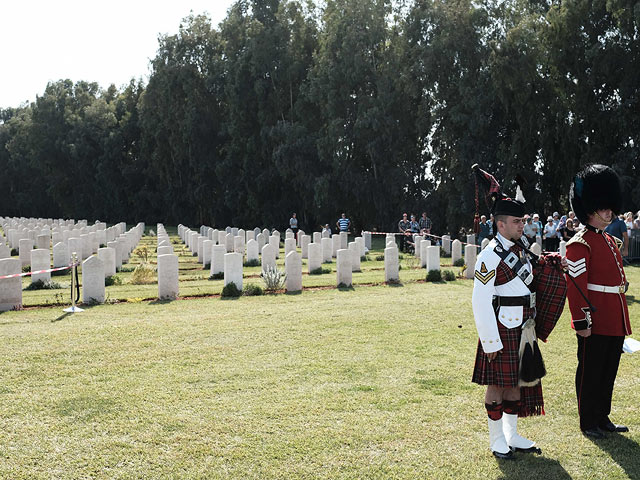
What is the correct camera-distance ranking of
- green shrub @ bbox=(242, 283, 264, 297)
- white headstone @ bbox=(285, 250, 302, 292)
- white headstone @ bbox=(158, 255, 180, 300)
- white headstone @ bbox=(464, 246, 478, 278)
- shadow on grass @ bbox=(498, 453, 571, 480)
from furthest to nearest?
white headstone @ bbox=(464, 246, 478, 278)
white headstone @ bbox=(285, 250, 302, 292)
green shrub @ bbox=(242, 283, 264, 297)
white headstone @ bbox=(158, 255, 180, 300)
shadow on grass @ bbox=(498, 453, 571, 480)

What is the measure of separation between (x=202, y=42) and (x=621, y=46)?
2751 centimetres

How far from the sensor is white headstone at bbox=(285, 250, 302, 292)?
12.6 metres

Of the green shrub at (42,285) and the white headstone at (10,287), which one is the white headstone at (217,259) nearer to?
the green shrub at (42,285)

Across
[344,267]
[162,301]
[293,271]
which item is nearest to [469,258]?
[344,267]

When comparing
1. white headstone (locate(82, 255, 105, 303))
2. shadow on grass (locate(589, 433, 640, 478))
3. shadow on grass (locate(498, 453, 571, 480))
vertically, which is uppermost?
white headstone (locate(82, 255, 105, 303))

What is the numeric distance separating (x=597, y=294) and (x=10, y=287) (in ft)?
30.2

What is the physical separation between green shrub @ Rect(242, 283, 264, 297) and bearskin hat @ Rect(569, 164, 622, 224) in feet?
27.5

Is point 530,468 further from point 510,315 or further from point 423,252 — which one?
point 423,252

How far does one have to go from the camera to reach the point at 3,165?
2464 inches

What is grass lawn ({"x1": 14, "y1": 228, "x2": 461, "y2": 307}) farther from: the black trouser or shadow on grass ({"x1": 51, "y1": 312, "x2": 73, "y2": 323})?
the black trouser

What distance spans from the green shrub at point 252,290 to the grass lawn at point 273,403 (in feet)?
9.66

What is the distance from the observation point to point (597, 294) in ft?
15.9

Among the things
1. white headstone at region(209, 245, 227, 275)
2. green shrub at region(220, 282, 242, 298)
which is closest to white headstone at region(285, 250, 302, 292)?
green shrub at region(220, 282, 242, 298)

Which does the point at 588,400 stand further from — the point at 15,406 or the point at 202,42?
the point at 202,42
